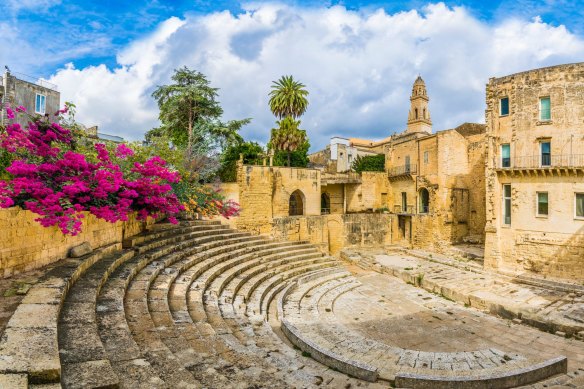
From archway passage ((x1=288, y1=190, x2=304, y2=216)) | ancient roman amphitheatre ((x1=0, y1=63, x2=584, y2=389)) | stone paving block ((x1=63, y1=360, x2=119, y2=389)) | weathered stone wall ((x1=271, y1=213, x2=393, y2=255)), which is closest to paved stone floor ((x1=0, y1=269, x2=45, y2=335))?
ancient roman amphitheatre ((x1=0, y1=63, x2=584, y2=389))

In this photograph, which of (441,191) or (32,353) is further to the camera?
(441,191)

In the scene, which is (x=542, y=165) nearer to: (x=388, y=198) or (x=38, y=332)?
(x=388, y=198)

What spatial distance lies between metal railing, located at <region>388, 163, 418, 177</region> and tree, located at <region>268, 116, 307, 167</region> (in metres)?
9.40

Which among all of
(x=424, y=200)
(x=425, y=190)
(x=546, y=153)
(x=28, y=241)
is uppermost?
(x=546, y=153)

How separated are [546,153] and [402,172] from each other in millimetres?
11923

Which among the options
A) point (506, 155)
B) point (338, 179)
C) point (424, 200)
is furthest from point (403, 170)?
point (506, 155)

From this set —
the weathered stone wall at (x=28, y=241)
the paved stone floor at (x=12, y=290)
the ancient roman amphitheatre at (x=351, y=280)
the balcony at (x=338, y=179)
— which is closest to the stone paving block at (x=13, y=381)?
the ancient roman amphitheatre at (x=351, y=280)

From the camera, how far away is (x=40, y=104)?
2619cm

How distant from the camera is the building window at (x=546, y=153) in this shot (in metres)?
19.5

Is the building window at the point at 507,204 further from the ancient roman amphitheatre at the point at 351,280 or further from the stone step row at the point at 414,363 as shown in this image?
the stone step row at the point at 414,363

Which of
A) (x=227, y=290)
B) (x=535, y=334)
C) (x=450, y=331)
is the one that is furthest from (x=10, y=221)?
(x=535, y=334)

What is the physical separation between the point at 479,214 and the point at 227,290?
947 inches

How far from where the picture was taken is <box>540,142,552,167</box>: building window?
64.0ft

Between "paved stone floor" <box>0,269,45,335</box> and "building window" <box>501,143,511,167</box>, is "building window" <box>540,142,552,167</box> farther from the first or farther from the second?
"paved stone floor" <box>0,269,45,335</box>
